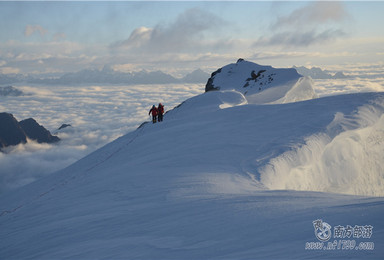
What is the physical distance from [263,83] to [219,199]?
4488cm

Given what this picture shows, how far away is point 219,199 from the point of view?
27.9ft

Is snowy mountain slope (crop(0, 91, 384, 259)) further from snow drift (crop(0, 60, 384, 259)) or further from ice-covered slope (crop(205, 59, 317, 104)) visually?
ice-covered slope (crop(205, 59, 317, 104))

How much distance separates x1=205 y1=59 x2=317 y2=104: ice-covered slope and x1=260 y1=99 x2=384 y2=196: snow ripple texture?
18.1 metres

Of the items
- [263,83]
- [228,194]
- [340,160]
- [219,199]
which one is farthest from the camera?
[263,83]

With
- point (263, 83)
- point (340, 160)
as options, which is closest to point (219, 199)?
point (340, 160)

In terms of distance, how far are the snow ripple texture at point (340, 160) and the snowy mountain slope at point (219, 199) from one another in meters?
0.08

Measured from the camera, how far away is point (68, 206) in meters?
10.9

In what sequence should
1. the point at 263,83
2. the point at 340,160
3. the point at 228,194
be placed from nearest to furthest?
the point at 228,194, the point at 340,160, the point at 263,83

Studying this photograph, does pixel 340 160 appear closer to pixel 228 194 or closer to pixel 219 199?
pixel 228 194

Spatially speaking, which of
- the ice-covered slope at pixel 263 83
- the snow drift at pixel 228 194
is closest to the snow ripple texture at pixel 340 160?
the snow drift at pixel 228 194

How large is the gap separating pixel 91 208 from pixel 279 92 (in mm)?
35820

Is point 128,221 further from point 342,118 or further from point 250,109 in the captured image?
point 250,109

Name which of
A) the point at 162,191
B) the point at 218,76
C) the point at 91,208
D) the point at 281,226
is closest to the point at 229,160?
the point at 162,191

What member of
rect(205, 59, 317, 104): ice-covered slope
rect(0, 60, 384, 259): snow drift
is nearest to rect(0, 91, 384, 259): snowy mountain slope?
rect(0, 60, 384, 259): snow drift
